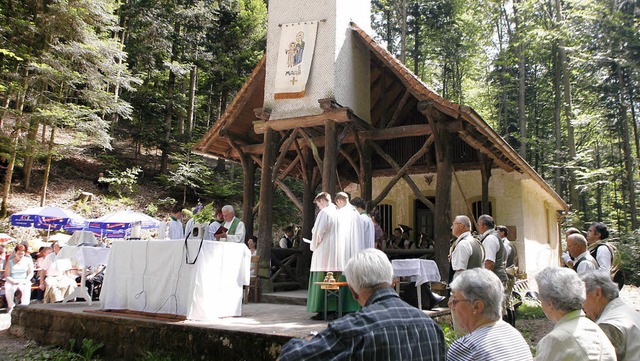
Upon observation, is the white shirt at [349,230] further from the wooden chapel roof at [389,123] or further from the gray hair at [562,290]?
the gray hair at [562,290]

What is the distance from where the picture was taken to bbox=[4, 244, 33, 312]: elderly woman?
9.52 metres

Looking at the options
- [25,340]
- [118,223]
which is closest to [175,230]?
[25,340]

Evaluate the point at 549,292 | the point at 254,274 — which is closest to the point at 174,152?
the point at 254,274

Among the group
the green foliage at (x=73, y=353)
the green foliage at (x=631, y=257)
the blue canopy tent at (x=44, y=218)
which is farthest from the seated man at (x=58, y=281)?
the green foliage at (x=631, y=257)

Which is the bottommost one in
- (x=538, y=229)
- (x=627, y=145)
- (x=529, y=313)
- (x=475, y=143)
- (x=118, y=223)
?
(x=529, y=313)

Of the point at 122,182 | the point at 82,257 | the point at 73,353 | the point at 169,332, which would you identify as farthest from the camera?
the point at 122,182

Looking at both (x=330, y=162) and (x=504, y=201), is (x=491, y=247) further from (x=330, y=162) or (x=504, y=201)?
(x=504, y=201)

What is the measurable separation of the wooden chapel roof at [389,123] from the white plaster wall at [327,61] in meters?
0.32

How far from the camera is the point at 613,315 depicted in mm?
2840

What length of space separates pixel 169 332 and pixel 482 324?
4657 mm

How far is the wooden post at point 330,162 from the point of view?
9.50m

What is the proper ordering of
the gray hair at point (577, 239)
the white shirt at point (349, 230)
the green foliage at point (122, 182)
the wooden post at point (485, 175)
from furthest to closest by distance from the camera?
the green foliage at point (122, 182) < the wooden post at point (485, 175) < the white shirt at point (349, 230) < the gray hair at point (577, 239)

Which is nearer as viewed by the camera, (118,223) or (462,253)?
(462,253)

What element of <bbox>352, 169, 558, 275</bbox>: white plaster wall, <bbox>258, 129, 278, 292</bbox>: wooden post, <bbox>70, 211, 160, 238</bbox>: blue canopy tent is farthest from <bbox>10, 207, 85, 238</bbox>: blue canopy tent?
<bbox>352, 169, 558, 275</bbox>: white plaster wall
